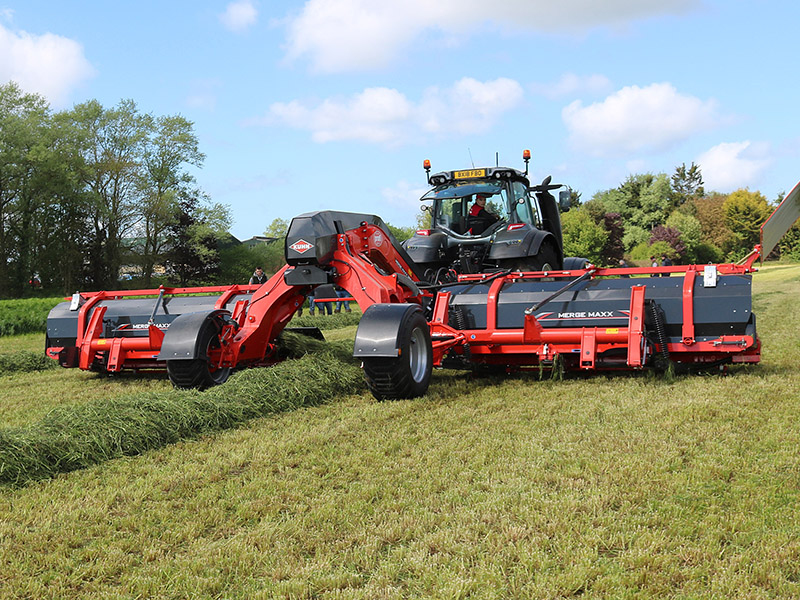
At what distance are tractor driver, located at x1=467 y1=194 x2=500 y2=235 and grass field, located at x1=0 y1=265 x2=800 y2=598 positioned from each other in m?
4.53

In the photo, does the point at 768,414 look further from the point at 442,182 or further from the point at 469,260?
the point at 442,182

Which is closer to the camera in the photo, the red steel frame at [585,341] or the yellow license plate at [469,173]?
the red steel frame at [585,341]

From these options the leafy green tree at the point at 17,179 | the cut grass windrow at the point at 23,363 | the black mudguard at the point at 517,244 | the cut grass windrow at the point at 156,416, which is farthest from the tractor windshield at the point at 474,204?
the leafy green tree at the point at 17,179

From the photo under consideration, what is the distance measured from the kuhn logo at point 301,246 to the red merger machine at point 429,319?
0.01m

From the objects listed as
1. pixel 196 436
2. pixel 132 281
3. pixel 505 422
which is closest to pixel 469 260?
pixel 505 422

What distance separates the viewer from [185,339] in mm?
7223

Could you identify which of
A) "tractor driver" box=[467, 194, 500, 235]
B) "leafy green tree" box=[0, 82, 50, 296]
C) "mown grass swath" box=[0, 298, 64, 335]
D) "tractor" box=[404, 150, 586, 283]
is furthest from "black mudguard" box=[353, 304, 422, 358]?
"leafy green tree" box=[0, 82, 50, 296]

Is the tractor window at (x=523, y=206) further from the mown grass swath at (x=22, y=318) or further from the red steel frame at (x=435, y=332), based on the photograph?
the mown grass swath at (x=22, y=318)

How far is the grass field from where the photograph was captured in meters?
3.03

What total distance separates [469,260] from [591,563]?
23.6ft

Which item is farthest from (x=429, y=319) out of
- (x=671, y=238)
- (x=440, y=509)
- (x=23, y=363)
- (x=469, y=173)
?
(x=671, y=238)

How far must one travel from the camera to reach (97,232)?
4159 cm

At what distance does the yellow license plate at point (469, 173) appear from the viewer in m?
10.4

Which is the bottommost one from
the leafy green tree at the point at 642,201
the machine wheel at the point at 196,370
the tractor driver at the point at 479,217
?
the machine wheel at the point at 196,370
